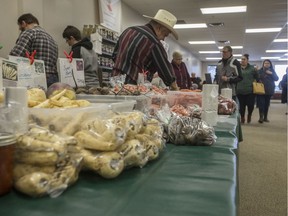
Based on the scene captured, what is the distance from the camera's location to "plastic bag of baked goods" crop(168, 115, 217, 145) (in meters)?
1.17

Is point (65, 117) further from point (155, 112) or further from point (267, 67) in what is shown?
point (267, 67)

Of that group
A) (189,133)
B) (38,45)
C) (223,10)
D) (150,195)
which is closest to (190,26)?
(223,10)

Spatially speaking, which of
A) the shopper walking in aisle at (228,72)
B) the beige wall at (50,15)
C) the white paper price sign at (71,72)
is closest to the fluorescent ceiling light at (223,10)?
the shopper walking in aisle at (228,72)

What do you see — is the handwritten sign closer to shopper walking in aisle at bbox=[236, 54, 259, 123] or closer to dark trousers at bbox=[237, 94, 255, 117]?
shopper walking in aisle at bbox=[236, 54, 259, 123]

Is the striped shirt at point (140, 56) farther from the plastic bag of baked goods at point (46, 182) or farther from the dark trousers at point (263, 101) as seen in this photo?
the dark trousers at point (263, 101)

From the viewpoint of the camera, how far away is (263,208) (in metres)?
2.30

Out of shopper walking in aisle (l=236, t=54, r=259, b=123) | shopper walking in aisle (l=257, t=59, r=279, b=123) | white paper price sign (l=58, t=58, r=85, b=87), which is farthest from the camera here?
shopper walking in aisle (l=257, t=59, r=279, b=123)

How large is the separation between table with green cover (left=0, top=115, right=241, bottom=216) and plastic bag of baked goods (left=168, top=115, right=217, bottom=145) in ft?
0.81

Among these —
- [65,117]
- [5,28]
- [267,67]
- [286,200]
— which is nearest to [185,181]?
[65,117]

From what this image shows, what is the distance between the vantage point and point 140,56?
93.2 inches

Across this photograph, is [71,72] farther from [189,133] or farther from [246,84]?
[246,84]

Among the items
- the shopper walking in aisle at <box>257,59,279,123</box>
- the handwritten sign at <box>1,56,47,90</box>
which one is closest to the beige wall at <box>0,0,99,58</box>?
the handwritten sign at <box>1,56,47,90</box>

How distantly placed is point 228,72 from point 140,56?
10.2 ft

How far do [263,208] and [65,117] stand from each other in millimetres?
1985
